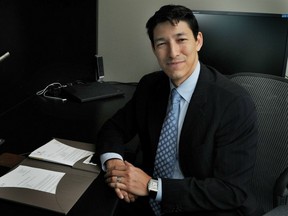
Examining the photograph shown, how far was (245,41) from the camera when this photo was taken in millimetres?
1795

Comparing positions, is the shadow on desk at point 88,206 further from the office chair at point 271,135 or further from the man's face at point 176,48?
the office chair at point 271,135

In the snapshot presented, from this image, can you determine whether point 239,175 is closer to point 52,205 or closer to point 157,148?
point 157,148

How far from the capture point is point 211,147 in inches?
44.6

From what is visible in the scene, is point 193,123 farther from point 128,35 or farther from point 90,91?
point 128,35

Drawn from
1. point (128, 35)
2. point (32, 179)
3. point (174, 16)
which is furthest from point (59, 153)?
point (128, 35)

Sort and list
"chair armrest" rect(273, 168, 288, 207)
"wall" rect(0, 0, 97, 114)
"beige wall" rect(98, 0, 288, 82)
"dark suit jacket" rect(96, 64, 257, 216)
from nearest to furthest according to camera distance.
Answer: "dark suit jacket" rect(96, 64, 257, 216) → "chair armrest" rect(273, 168, 288, 207) → "wall" rect(0, 0, 97, 114) → "beige wall" rect(98, 0, 288, 82)

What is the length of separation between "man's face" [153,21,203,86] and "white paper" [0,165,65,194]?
534 mm

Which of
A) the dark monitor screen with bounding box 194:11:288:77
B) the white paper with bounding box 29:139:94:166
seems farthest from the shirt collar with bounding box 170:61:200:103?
the dark monitor screen with bounding box 194:11:288:77

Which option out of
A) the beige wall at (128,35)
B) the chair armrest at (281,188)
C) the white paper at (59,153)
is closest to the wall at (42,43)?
the beige wall at (128,35)

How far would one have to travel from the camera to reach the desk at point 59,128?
99 centimetres

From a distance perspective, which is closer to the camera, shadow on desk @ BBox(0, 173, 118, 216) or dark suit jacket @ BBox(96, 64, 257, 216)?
shadow on desk @ BBox(0, 173, 118, 216)

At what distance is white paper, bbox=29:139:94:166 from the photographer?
3.97 ft

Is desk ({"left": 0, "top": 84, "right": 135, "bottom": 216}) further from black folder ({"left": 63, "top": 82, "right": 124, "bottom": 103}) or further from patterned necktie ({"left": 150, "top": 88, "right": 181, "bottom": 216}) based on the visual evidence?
patterned necktie ({"left": 150, "top": 88, "right": 181, "bottom": 216})

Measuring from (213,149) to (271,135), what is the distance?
0.87 feet
